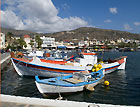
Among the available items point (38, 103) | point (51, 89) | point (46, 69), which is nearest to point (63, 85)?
point (51, 89)

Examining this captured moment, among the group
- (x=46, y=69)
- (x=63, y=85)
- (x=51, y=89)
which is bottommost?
(x=51, y=89)

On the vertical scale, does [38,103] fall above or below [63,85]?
above

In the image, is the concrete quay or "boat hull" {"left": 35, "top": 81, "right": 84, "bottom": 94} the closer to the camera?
the concrete quay

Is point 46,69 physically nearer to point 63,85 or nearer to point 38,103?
point 63,85

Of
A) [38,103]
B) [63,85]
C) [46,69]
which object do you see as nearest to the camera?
[38,103]

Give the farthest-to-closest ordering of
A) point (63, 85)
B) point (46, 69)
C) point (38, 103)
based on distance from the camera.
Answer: point (46, 69)
point (63, 85)
point (38, 103)

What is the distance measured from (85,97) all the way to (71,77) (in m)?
3.68

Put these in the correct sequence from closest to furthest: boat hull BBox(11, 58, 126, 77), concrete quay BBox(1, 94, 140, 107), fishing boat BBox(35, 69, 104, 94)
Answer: concrete quay BBox(1, 94, 140, 107)
fishing boat BBox(35, 69, 104, 94)
boat hull BBox(11, 58, 126, 77)

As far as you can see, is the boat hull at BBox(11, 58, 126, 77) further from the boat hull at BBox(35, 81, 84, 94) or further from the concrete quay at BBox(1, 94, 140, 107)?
the concrete quay at BBox(1, 94, 140, 107)

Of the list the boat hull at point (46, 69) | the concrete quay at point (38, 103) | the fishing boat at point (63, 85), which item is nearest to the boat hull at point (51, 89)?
the fishing boat at point (63, 85)

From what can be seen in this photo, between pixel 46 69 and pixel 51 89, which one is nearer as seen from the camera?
pixel 51 89

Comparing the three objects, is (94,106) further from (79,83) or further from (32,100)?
(79,83)

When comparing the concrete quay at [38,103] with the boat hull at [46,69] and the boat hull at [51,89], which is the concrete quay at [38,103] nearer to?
the boat hull at [51,89]

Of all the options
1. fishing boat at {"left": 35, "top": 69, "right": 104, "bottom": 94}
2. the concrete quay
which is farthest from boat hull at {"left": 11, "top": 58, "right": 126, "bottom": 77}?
the concrete quay
